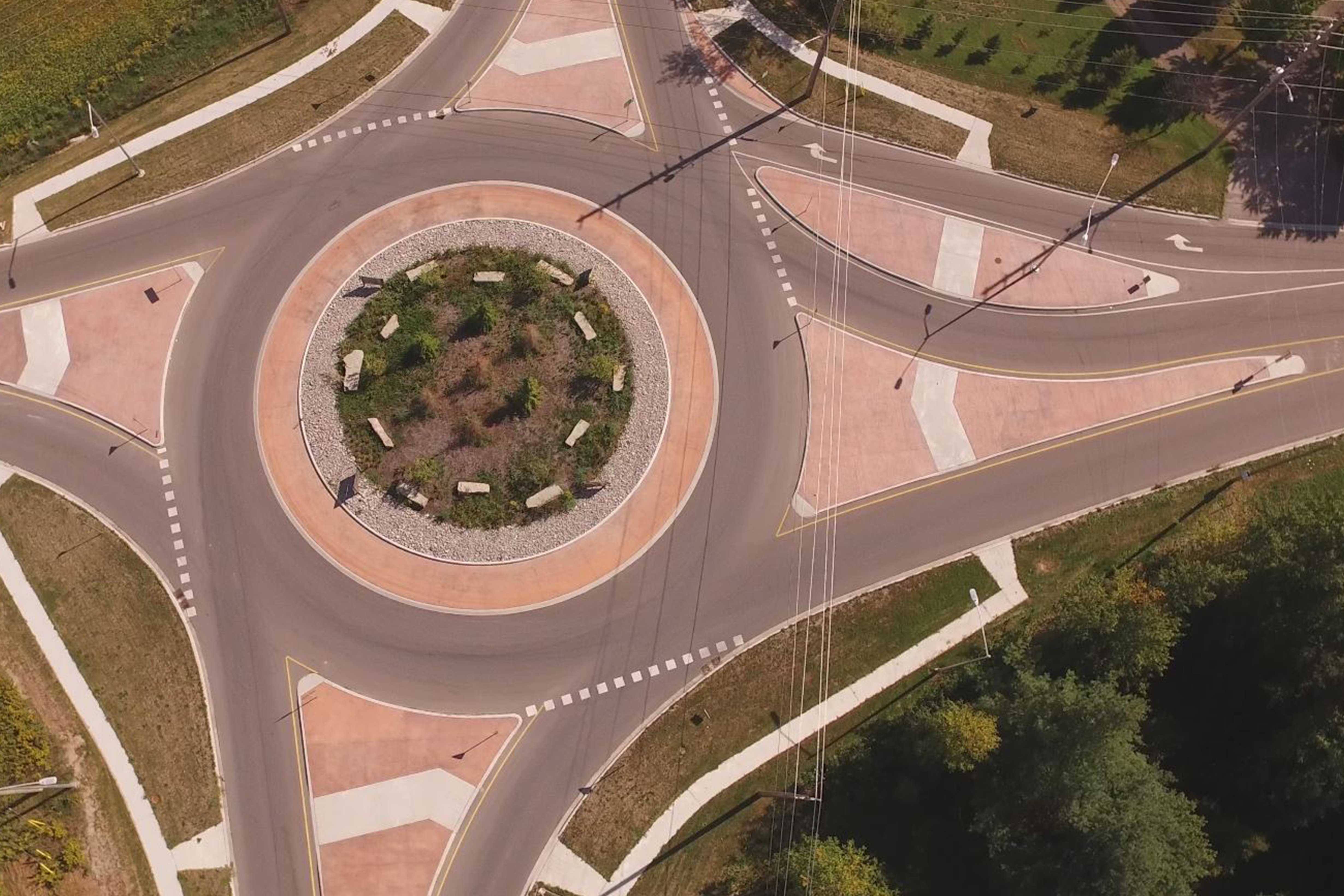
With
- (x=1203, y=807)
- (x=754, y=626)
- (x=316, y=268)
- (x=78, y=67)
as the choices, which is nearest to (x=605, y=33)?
(x=316, y=268)

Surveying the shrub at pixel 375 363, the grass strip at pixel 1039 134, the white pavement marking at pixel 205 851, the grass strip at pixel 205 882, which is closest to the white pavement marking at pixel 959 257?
the grass strip at pixel 1039 134

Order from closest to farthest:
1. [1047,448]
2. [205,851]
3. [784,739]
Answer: [205,851] → [784,739] → [1047,448]

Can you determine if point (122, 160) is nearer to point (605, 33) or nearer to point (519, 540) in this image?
point (605, 33)

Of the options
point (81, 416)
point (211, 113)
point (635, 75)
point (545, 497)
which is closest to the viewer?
point (545, 497)

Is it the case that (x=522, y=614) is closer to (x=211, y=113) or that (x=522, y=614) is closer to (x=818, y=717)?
(x=818, y=717)

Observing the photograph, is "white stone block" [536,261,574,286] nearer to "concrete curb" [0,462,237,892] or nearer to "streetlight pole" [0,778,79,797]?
"concrete curb" [0,462,237,892]

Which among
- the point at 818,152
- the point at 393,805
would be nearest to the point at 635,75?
the point at 818,152
